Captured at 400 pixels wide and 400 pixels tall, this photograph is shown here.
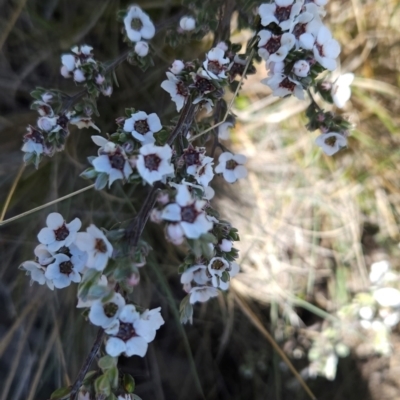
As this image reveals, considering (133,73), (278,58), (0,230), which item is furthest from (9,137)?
(278,58)

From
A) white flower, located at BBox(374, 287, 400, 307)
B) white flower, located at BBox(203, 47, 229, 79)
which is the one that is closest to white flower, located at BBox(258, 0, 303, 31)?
white flower, located at BBox(203, 47, 229, 79)

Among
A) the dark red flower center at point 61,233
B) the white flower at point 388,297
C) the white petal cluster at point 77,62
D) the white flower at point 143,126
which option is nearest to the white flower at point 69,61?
the white petal cluster at point 77,62

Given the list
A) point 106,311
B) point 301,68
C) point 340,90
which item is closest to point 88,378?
point 106,311

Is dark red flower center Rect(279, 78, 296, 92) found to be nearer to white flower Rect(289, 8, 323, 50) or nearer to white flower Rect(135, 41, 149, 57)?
white flower Rect(289, 8, 323, 50)

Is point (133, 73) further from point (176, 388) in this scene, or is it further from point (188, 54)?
point (176, 388)

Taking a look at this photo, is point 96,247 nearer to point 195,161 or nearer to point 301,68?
point 195,161
